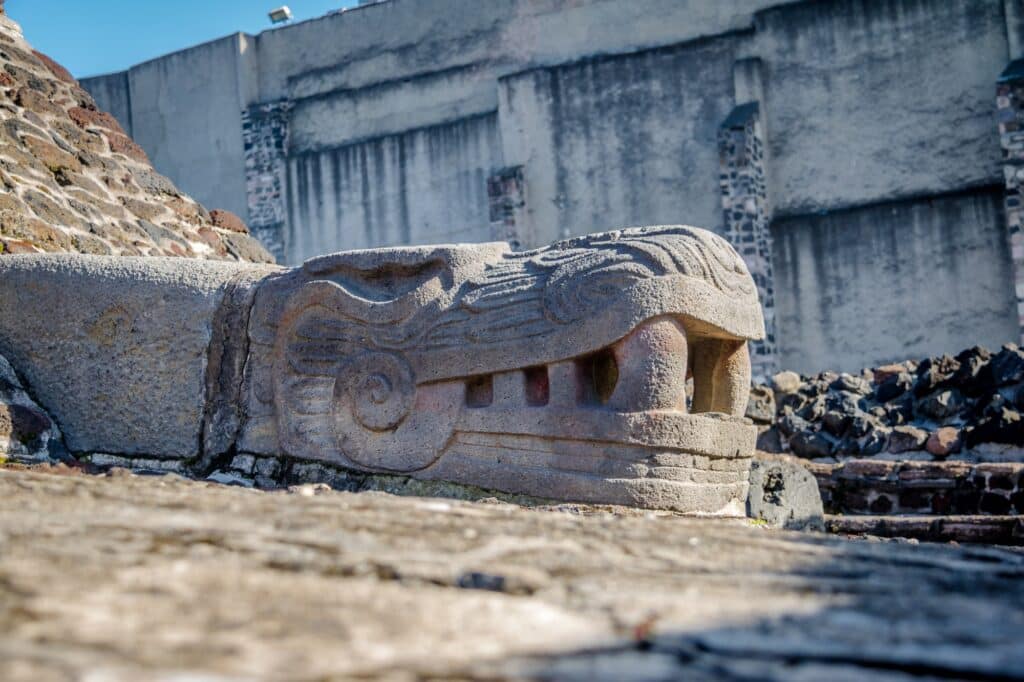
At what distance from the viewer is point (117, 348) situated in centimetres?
490

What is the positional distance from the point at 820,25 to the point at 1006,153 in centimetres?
298

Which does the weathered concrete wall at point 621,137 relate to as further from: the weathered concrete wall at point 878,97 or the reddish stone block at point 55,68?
the reddish stone block at point 55,68

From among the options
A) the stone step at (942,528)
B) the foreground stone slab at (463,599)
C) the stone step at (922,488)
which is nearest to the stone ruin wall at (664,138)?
the stone step at (922,488)

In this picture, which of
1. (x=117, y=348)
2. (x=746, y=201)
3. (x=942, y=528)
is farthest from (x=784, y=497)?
(x=746, y=201)

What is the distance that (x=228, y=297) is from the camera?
4934mm

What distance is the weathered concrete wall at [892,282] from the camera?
14.1m

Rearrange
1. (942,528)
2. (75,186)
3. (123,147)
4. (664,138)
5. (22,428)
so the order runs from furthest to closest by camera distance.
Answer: (664,138), (123,147), (75,186), (942,528), (22,428)

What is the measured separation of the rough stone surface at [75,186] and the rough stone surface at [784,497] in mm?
3671

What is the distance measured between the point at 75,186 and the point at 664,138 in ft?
34.1

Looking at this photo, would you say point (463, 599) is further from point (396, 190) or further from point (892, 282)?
point (396, 190)

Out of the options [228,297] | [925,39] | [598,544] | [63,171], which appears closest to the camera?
[598,544]

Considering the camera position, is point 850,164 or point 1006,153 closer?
point 1006,153

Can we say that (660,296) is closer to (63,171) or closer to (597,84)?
(63,171)

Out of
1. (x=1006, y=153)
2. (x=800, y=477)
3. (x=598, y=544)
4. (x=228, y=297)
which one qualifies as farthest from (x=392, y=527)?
(x=1006, y=153)
